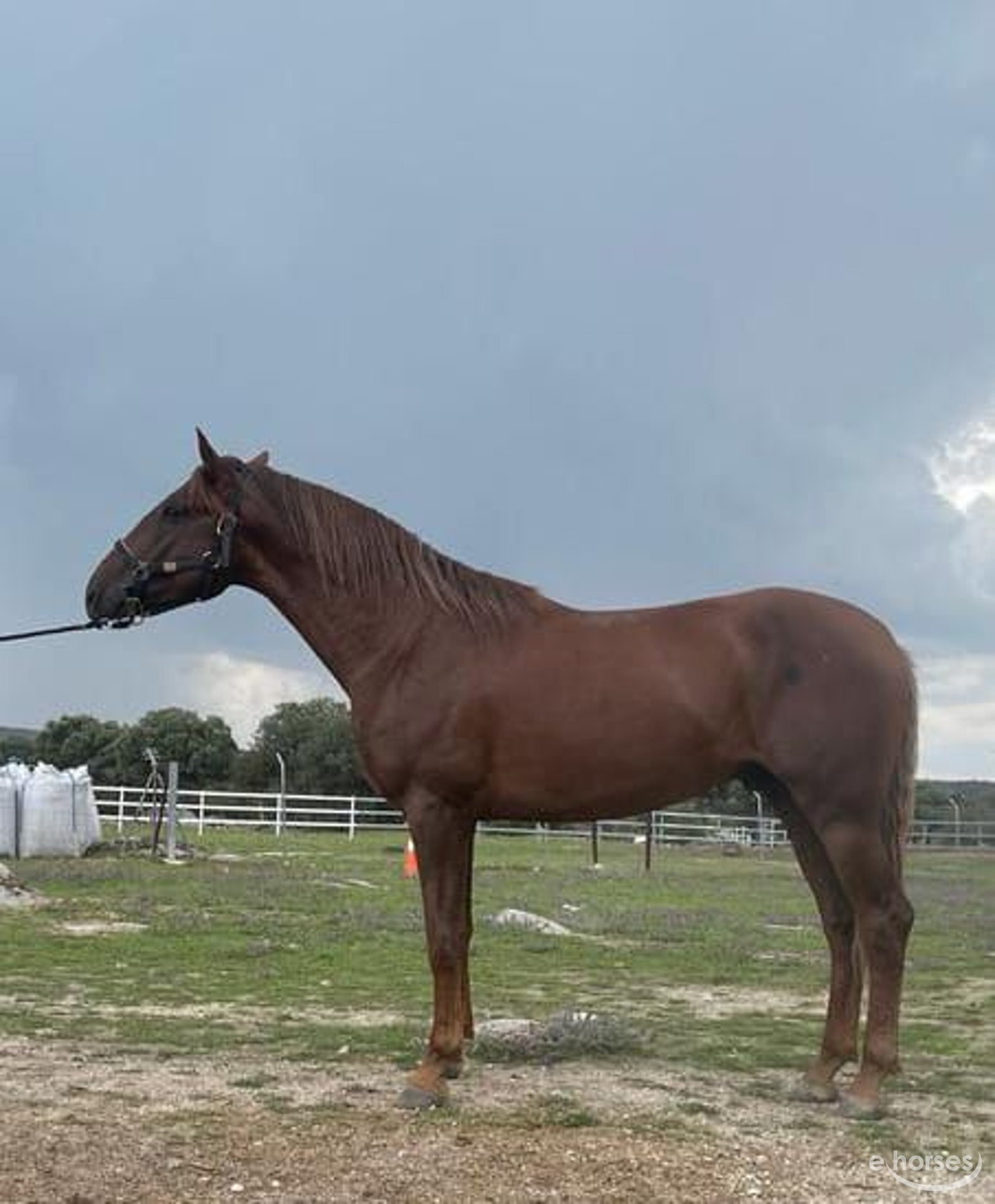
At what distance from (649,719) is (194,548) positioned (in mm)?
2343

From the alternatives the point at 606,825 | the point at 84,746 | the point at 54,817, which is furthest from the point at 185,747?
the point at 54,817

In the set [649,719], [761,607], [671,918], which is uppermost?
[761,607]

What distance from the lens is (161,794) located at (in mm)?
28141

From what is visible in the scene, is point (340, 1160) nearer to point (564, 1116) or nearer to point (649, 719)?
point (564, 1116)

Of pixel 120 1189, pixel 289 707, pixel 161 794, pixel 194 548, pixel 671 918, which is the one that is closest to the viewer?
pixel 120 1189

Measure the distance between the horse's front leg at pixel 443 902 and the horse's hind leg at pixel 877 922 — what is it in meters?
1.68

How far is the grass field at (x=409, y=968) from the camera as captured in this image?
7.26 meters

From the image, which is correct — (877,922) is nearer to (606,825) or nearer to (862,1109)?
(862,1109)

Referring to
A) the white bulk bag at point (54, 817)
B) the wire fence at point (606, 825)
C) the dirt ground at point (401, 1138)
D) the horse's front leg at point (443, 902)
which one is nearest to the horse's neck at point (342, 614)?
the horse's front leg at point (443, 902)

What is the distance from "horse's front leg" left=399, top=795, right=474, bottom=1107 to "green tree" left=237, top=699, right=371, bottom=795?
51323 mm

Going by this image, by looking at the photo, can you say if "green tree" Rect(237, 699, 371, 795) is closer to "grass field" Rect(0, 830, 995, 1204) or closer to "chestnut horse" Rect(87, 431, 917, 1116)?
"grass field" Rect(0, 830, 995, 1204)

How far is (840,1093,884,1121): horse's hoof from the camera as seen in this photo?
221 inches

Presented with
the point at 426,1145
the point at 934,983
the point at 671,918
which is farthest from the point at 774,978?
the point at 426,1145

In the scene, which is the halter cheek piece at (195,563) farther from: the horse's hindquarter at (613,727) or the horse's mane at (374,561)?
the horse's hindquarter at (613,727)
